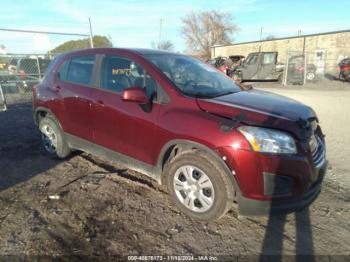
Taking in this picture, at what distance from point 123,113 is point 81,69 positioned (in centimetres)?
124

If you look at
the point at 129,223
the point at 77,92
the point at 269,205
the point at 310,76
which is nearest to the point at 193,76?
the point at 77,92

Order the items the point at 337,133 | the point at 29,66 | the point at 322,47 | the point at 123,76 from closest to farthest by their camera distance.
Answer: the point at 123,76 → the point at 337,133 → the point at 29,66 → the point at 322,47

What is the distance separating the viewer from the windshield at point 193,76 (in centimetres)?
344

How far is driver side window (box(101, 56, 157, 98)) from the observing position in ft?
11.3

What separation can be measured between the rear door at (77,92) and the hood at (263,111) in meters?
1.78

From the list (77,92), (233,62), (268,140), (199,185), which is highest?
(233,62)

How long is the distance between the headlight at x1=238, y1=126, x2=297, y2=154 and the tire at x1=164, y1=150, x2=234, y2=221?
41 centimetres

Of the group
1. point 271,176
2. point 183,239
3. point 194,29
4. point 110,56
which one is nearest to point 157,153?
point 183,239

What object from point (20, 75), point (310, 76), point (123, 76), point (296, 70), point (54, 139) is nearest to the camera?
point (123, 76)

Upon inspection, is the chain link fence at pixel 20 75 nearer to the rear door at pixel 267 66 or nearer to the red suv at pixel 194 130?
the red suv at pixel 194 130

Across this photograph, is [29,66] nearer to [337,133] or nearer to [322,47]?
[337,133]

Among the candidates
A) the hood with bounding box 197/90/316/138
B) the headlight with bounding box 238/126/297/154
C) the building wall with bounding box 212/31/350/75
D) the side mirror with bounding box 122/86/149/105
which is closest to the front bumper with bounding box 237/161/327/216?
the headlight with bounding box 238/126/297/154

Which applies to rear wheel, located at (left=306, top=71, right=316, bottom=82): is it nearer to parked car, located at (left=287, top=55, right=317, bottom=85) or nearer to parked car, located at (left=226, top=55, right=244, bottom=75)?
parked car, located at (left=287, top=55, right=317, bottom=85)

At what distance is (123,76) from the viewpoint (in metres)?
3.74
